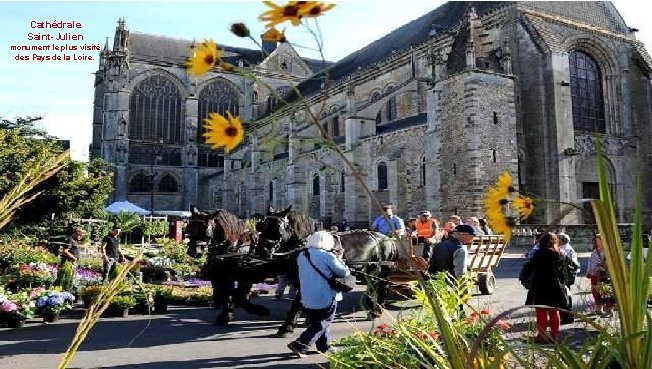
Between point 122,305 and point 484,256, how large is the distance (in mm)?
6638

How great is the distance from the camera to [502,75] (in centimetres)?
2295

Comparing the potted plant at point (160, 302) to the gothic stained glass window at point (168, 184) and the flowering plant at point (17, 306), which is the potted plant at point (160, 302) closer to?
the flowering plant at point (17, 306)

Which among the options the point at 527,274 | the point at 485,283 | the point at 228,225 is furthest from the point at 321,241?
the point at 485,283

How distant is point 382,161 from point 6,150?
1901cm

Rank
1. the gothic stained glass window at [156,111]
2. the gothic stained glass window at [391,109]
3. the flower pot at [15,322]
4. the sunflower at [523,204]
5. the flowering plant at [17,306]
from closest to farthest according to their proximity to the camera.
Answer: the sunflower at [523,204]
the flowering plant at [17,306]
the flower pot at [15,322]
the gothic stained glass window at [391,109]
the gothic stained glass window at [156,111]

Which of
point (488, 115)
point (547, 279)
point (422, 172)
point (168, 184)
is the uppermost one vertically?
point (488, 115)

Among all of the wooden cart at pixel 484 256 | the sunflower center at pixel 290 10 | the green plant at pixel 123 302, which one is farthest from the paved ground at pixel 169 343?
the sunflower center at pixel 290 10

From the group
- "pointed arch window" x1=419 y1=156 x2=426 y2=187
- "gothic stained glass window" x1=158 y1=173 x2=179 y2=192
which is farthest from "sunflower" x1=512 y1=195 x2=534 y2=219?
"gothic stained glass window" x1=158 y1=173 x2=179 y2=192

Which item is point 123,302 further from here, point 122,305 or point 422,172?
point 422,172

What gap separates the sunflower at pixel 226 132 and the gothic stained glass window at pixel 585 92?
1107 inches

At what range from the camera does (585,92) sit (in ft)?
87.8

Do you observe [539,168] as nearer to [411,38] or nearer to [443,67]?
[443,67]

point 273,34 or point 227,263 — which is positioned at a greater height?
point 273,34

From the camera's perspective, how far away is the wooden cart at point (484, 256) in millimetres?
8898
